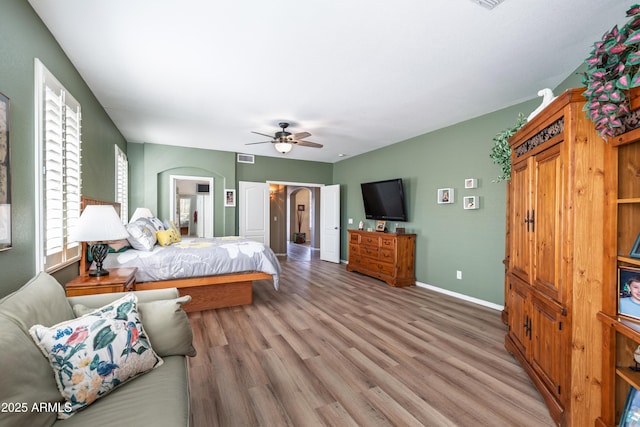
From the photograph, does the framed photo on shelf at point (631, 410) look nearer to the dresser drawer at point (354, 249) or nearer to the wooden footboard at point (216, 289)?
the wooden footboard at point (216, 289)

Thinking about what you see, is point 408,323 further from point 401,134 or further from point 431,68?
point 401,134

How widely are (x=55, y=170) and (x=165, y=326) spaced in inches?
66.0

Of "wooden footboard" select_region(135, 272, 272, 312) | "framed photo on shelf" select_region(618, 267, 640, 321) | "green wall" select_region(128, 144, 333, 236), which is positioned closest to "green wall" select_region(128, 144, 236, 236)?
"green wall" select_region(128, 144, 333, 236)

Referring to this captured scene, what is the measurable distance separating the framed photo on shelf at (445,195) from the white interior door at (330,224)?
9.24ft

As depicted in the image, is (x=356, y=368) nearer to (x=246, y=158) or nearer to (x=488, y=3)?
(x=488, y=3)

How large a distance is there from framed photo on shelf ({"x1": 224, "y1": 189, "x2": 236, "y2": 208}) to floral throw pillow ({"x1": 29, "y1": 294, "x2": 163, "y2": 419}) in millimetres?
5129

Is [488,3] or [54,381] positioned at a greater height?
[488,3]

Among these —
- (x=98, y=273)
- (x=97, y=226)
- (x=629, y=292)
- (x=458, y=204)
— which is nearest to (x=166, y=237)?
(x=98, y=273)

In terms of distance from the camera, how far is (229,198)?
6.42 metres

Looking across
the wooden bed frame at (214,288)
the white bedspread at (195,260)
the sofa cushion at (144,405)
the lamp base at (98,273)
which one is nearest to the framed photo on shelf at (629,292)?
the sofa cushion at (144,405)

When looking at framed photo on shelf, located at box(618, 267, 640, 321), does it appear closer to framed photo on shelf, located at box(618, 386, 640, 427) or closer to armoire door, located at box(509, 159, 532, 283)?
framed photo on shelf, located at box(618, 386, 640, 427)

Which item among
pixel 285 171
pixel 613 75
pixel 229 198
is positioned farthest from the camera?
pixel 285 171

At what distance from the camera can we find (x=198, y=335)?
2.89 m

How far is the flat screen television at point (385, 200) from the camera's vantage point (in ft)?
17.3
